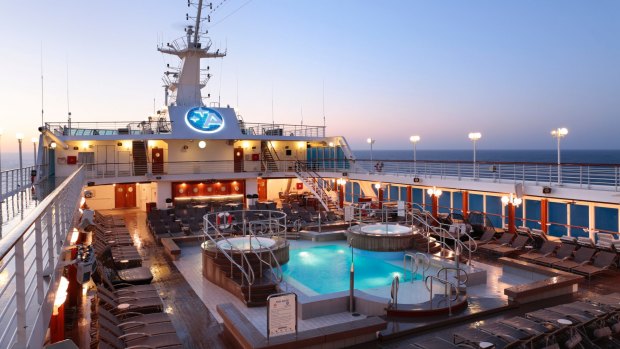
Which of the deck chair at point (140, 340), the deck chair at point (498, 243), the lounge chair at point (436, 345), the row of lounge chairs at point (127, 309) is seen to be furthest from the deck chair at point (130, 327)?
the deck chair at point (498, 243)

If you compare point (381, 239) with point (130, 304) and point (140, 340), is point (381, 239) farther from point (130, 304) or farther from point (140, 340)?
point (140, 340)

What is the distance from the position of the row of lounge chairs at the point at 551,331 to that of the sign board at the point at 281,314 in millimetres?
1720

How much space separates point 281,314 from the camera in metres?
6.30

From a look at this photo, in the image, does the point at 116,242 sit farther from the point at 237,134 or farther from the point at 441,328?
the point at 237,134

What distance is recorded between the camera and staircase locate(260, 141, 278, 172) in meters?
24.9

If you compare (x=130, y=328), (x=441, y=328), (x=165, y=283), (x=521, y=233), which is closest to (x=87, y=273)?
(x=130, y=328)

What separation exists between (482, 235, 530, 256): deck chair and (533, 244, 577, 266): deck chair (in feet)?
3.16

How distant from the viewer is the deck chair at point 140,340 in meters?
6.00

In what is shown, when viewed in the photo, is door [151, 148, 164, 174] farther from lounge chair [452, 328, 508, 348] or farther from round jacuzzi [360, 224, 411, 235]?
lounge chair [452, 328, 508, 348]

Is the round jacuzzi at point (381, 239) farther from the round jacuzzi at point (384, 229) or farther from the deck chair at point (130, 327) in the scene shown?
the deck chair at point (130, 327)

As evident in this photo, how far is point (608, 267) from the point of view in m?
10.8

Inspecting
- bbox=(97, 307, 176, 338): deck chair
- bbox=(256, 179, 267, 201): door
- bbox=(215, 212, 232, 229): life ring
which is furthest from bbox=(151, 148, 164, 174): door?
bbox=(97, 307, 176, 338): deck chair

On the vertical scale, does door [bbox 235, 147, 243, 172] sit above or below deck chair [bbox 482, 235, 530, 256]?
above

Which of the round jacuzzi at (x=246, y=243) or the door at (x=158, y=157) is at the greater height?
the door at (x=158, y=157)
